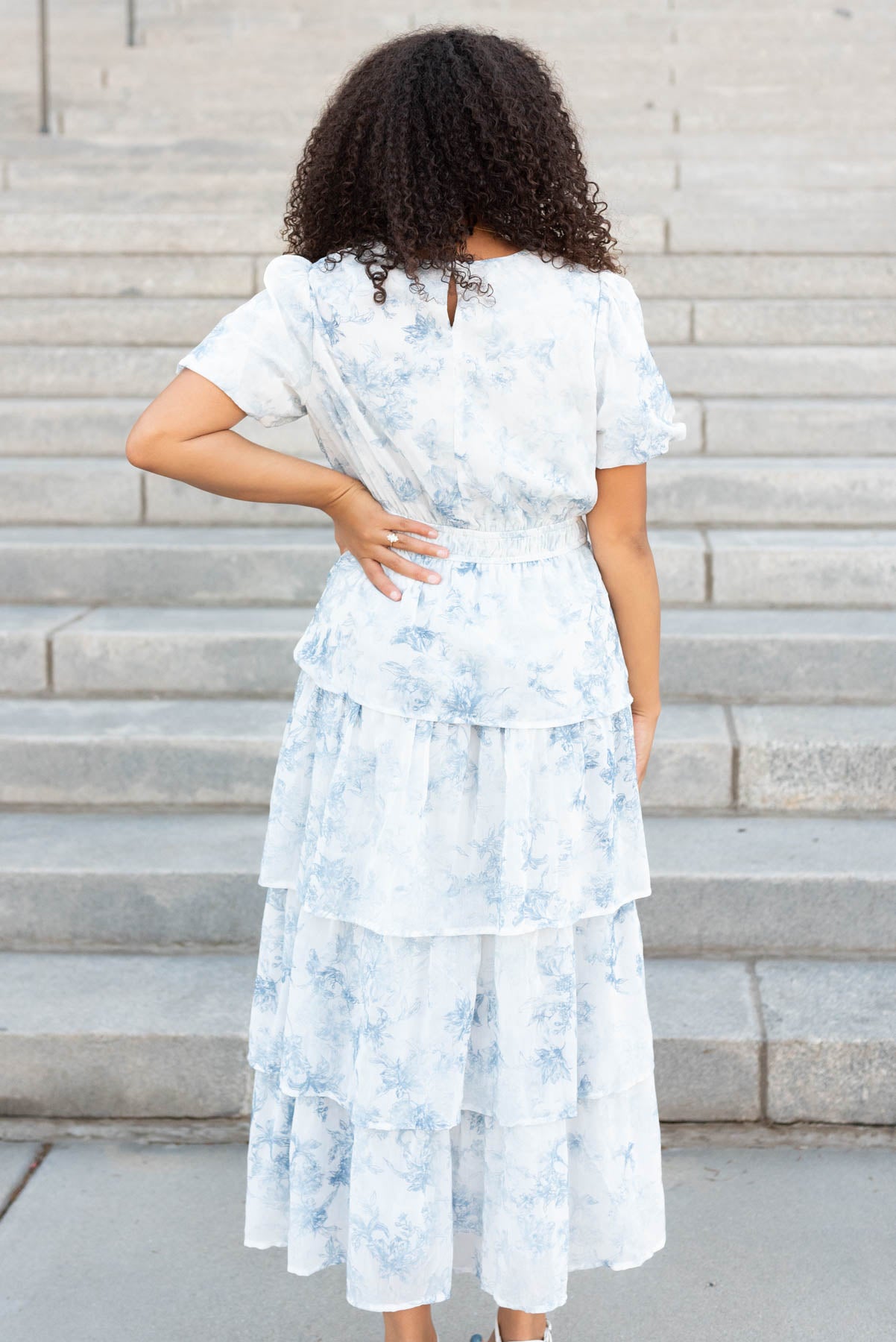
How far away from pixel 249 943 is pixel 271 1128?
1.19 meters

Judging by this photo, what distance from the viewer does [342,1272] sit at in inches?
90.4

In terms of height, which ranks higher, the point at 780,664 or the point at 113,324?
the point at 113,324

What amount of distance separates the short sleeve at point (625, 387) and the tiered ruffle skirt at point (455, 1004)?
34 cm

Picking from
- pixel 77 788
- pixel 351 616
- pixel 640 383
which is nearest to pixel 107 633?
pixel 77 788

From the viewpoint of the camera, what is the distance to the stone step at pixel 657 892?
2984 millimetres

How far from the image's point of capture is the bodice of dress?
156 centimetres

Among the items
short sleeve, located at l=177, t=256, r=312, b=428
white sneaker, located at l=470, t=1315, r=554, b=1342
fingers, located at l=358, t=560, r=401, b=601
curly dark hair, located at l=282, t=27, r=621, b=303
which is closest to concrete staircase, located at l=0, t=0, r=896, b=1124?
white sneaker, located at l=470, t=1315, r=554, b=1342

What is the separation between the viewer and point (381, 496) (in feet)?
5.53

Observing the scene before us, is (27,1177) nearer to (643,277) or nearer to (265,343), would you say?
(265,343)

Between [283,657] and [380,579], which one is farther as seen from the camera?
[283,657]

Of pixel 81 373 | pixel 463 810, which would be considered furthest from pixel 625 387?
pixel 81 373

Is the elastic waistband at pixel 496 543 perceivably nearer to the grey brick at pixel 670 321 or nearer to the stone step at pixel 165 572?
the stone step at pixel 165 572

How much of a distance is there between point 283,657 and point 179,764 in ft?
1.47

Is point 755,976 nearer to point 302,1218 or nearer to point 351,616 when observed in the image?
point 302,1218
